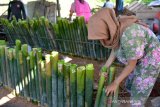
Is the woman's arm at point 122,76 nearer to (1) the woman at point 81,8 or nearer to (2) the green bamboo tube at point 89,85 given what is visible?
(2) the green bamboo tube at point 89,85

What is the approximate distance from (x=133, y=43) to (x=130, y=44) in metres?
0.03

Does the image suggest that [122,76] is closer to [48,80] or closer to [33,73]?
[48,80]

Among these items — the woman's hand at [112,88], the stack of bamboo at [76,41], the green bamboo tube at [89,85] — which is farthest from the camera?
the stack of bamboo at [76,41]

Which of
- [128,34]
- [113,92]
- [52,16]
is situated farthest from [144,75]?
[52,16]

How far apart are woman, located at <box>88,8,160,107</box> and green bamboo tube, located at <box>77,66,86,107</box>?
364 mm

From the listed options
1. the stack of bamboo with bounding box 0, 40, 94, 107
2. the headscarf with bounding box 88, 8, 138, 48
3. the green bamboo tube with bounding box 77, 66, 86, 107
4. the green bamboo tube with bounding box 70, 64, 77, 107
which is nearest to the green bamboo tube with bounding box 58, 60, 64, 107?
the stack of bamboo with bounding box 0, 40, 94, 107

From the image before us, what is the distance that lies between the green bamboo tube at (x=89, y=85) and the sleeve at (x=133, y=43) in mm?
560

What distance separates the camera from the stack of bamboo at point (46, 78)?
279 centimetres

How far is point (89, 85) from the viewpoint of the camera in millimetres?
2727

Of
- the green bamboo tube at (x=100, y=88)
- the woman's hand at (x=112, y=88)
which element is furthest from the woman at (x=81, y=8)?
the woman's hand at (x=112, y=88)

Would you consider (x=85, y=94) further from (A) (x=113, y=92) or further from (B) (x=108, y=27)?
(B) (x=108, y=27)

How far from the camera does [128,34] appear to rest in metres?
2.18

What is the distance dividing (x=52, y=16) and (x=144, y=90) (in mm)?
8403

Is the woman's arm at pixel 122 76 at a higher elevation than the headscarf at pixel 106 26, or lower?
lower
